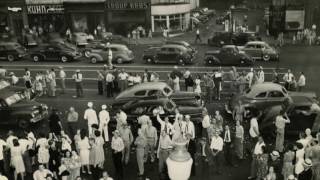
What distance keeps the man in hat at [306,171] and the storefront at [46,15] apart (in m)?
35.4

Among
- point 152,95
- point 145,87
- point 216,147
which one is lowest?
point 216,147

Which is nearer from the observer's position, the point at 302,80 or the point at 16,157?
the point at 16,157

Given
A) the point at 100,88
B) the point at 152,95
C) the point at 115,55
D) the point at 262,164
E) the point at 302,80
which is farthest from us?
the point at 115,55

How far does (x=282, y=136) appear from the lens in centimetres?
1588

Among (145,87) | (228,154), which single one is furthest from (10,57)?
(228,154)

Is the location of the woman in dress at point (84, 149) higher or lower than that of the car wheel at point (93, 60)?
lower

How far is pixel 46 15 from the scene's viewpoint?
146ft

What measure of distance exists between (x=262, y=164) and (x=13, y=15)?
37.0m

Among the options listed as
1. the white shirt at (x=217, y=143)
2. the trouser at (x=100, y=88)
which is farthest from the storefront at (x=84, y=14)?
the white shirt at (x=217, y=143)

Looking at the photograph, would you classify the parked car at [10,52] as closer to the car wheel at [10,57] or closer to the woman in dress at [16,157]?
the car wheel at [10,57]

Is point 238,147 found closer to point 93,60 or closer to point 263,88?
point 263,88

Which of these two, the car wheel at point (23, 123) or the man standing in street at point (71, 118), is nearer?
the man standing in street at point (71, 118)

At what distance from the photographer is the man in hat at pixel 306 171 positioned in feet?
41.6

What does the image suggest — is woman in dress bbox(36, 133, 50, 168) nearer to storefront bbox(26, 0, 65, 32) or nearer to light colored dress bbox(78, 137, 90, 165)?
light colored dress bbox(78, 137, 90, 165)
